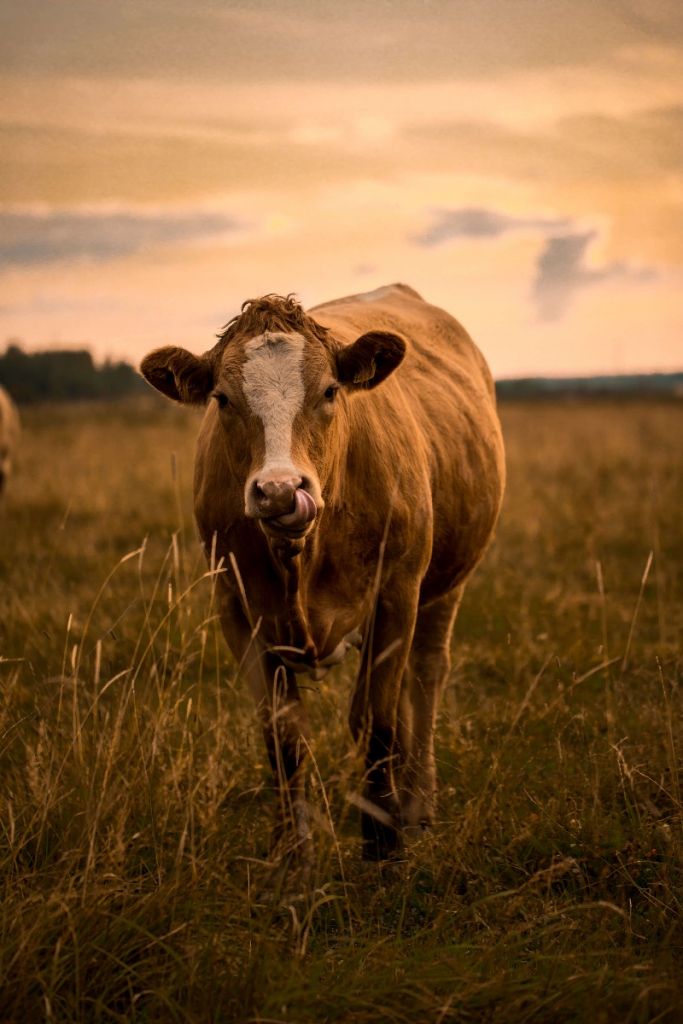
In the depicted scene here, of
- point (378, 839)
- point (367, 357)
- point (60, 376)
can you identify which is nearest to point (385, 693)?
point (378, 839)

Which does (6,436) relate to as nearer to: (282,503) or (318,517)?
(318,517)

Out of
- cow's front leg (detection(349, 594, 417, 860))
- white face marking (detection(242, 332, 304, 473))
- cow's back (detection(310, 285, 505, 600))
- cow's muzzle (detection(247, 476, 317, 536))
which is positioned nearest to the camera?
cow's muzzle (detection(247, 476, 317, 536))

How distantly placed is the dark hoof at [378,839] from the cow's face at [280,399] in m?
1.26

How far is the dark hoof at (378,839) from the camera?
3.91 m

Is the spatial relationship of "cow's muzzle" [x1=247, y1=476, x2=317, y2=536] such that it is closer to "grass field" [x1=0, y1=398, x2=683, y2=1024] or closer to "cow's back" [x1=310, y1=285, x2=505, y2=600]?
"grass field" [x1=0, y1=398, x2=683, y2=1024]

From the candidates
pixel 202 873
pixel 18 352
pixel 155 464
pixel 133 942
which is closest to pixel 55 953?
pixel 133 942

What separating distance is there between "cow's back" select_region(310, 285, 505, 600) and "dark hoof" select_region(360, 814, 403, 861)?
3.96 feet

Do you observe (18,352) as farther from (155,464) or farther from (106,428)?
(155,464)

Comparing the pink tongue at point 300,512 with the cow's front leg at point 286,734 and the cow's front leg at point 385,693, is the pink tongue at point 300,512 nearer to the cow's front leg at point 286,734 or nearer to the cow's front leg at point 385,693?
the cow's front leg at point 286,734

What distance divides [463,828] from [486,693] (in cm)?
221

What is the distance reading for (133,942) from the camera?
2631mm

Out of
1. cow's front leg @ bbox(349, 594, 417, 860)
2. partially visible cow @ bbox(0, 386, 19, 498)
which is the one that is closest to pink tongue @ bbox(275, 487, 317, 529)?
cow's front leg @ bbox(349, 594, 417, 860)

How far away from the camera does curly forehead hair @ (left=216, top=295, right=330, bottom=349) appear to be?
3.67 metres

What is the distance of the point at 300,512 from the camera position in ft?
10.0
